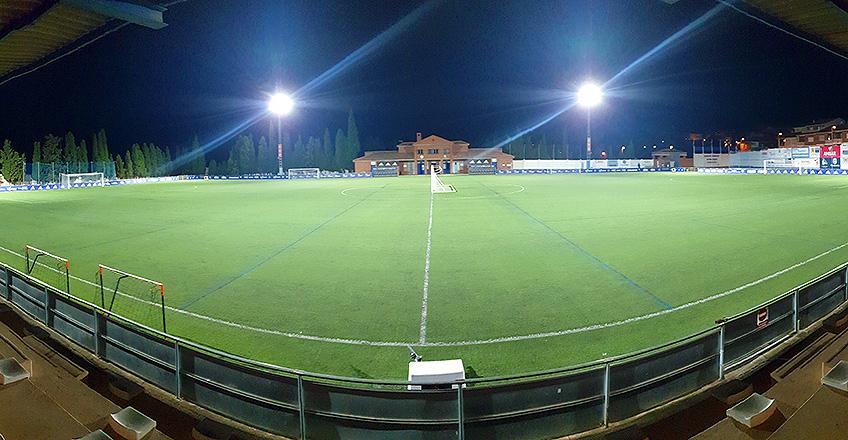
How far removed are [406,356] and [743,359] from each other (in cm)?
405

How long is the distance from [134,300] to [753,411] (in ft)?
32.6

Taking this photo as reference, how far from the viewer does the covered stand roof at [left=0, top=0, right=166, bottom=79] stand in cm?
708

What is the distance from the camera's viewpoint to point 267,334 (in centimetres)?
750

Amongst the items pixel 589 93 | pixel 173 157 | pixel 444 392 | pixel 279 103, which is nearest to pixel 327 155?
pixel 173 157

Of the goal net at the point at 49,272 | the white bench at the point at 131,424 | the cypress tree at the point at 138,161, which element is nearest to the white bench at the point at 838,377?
the white bench at the point at 131,424

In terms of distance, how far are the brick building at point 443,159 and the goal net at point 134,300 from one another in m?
83.6

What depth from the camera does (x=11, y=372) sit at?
18.1 ft

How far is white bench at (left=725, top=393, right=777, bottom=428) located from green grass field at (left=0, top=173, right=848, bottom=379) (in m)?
1.97

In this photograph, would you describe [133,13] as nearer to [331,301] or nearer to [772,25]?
[331,301]

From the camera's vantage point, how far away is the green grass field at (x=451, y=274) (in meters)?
7.05

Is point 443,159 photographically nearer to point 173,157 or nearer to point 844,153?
point 844,153

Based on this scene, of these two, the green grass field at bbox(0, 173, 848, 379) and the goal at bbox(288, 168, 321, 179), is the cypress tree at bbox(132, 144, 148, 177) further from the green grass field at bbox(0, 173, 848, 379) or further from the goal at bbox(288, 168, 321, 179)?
the green grass field at bbox(0, 173, 848, 379)

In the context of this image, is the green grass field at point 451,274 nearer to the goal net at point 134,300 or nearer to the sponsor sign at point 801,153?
the goal net at point 134,300

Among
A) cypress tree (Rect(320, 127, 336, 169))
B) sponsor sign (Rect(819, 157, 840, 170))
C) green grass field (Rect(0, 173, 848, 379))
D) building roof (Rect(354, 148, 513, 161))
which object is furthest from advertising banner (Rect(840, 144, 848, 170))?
cypress tree (Rect(320, 127, 336, 169))
